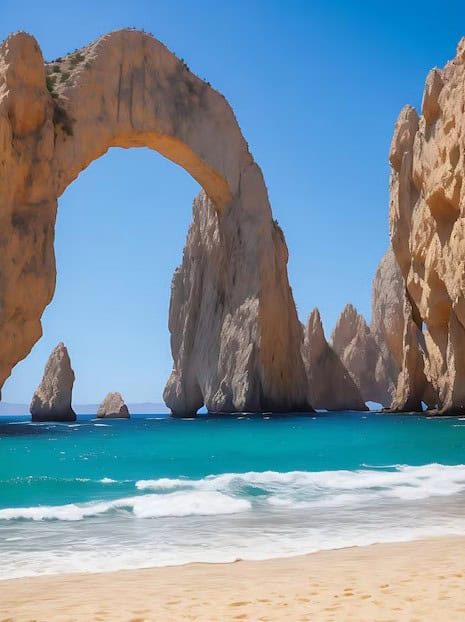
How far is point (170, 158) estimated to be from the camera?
4131cm

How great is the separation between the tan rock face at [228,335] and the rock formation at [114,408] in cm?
306

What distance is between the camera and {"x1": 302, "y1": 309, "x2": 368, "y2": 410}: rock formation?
59.1 meters

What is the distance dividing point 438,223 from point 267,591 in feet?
102

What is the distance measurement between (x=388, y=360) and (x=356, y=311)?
6.60 meters

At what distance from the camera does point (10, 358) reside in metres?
26.0

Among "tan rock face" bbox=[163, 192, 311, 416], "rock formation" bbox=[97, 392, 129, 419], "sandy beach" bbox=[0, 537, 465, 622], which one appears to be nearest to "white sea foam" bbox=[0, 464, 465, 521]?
"sandy beach" bbox=[0, 537, 465, 622]

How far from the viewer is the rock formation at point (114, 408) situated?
4834 cm

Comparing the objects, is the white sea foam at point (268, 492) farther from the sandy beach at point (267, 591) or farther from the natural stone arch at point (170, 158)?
the natural stone arch at point (170, 158)

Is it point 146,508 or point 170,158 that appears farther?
point 170,158

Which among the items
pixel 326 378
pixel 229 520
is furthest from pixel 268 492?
pixel 326 378

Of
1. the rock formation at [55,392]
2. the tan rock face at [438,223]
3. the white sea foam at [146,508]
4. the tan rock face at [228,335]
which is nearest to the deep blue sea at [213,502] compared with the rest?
the white sea foam at [146,508]

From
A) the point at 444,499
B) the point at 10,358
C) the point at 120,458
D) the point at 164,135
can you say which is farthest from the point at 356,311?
the point at 444,499

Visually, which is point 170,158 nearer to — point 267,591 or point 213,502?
point 213,502

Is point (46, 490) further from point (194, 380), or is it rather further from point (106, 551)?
point (194, 380)
